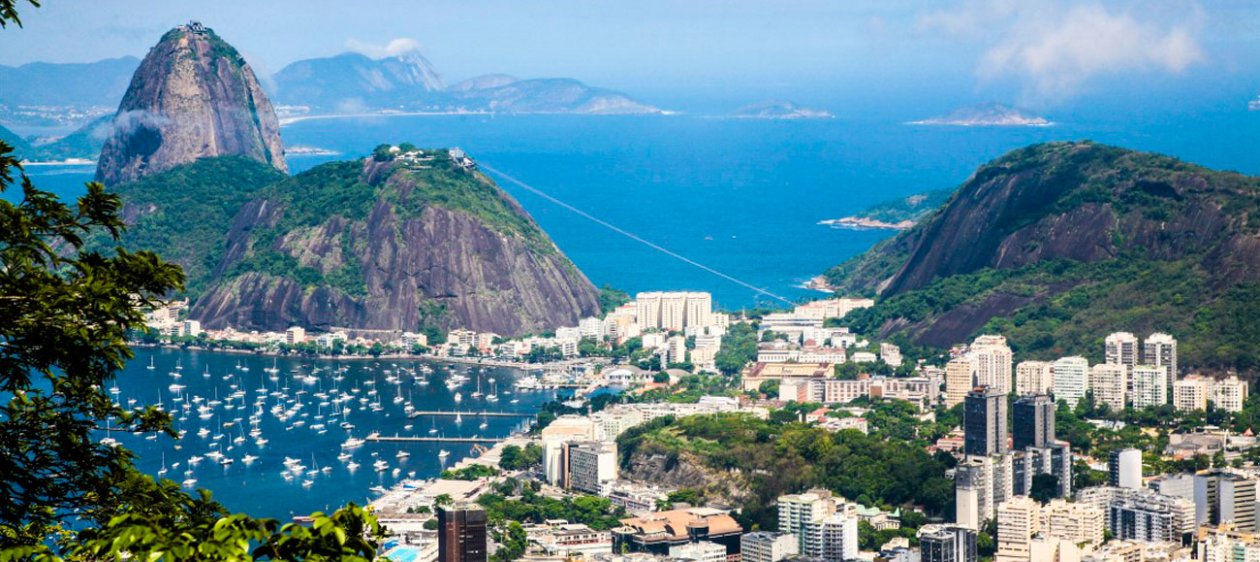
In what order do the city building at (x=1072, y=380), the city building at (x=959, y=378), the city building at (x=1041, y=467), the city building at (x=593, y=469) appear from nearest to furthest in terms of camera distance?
the city building at (x=1041, y=467) < the city building at (x=593, y=469) < the city building at (x=1072, y=380) < the city building at (x=959, y=378)

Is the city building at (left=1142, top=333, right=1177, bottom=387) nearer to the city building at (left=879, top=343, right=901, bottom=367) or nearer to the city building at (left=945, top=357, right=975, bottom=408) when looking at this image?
the city building at (left=945, top=357, right=975, bottom=408)

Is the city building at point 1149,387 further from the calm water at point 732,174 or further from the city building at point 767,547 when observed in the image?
the calm water at point 732,174

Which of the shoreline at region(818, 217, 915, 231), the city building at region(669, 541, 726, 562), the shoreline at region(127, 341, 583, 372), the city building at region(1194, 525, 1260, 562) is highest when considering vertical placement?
the shoreline at region(818, 217, 915, 231)

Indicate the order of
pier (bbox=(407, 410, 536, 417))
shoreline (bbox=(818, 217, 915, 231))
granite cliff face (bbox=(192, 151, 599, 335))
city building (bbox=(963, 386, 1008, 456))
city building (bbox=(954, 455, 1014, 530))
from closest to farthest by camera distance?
city building (bbox=(954, 455, 1014, 530)) < city building (bbox=(963, 386, 1008, 456)) < pier (bbox=(407, 410, 536, 417)) < granite cliff face (bbox=(192, 151, 599, 335)) < shoreline (bbox=(818, 217, 915, 231))

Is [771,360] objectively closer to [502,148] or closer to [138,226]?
[138,226]

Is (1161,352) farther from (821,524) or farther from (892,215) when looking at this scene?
(892,215)

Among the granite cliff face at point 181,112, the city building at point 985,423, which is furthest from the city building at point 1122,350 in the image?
the granite cliff face at point 181,112

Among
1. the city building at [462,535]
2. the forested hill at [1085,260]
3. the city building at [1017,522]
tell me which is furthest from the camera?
the forested hill at [1085,260]

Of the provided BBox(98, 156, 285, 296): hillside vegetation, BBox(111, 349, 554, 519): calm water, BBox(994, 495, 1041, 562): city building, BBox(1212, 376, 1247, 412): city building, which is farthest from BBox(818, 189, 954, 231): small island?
BBox(994, 495, 1041, 562): city building
